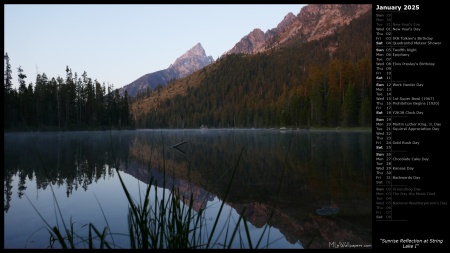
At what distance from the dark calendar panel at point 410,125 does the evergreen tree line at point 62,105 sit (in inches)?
2442

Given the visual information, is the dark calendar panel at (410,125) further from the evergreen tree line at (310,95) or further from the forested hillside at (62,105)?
the forested hillside at (62,105)

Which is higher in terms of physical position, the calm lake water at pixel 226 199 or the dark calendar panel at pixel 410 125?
the dark calendar panel at pixel 410 125

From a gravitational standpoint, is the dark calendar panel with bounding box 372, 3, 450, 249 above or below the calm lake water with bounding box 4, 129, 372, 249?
above

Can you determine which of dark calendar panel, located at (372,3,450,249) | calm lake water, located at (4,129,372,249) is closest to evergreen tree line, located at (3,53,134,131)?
calm lake water, located at (4,129,372,249)

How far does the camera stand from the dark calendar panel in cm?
379

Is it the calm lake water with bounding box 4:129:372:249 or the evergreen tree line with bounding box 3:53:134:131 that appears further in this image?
the evergreen tree line with bounding box 3:53:134:131

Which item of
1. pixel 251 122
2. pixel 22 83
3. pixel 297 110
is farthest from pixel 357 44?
pixel 22 83

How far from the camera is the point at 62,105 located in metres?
83.3

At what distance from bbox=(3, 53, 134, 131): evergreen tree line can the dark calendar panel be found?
203ft

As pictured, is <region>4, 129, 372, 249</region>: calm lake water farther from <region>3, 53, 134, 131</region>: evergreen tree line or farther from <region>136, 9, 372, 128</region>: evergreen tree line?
<region>3, 53, 134, 131</region>: evergreen tree line

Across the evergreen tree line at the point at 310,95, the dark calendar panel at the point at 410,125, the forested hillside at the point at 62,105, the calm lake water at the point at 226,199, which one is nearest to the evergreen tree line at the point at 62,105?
the forested hillside at the point at 62,105

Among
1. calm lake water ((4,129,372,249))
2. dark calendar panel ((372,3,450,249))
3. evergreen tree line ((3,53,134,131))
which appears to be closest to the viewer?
dark calendar panel ((372,3,450,249))

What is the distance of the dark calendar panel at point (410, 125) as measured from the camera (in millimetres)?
Result: 3795

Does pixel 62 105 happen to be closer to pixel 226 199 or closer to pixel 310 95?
pixel 310 95
